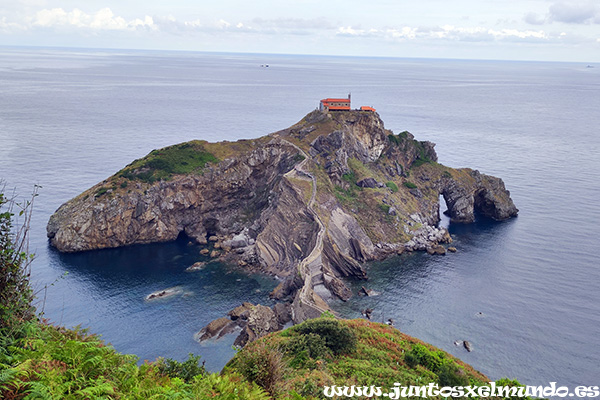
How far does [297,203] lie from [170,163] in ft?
104

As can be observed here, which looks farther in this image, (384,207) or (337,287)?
(384,207)

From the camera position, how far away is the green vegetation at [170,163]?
96.5 m

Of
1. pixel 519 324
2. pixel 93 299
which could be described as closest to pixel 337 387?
pixel 519 324

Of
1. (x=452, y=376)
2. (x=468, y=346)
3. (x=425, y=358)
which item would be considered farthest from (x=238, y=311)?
(x=452, y=376)

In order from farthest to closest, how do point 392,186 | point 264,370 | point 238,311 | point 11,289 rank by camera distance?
point 392,186, point 238,311, point 264,370, point 11,289

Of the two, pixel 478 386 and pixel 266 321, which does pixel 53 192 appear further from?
pixel 478 386

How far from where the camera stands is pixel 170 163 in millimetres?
101000

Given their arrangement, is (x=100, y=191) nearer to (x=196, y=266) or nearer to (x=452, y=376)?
(x=196, y=266)

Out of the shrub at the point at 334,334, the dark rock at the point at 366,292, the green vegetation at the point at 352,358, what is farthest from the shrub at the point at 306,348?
the dark rock at the point at 366,292

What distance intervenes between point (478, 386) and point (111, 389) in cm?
2888

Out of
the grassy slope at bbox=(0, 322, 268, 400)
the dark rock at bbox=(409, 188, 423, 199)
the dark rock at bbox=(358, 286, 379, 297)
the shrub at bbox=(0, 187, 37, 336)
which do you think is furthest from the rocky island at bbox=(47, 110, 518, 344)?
the shrub at bbox=(0, 187, 37, 336)

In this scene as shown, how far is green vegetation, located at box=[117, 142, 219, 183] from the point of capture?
9650cm

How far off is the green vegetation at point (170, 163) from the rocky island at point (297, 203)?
0.75 ft

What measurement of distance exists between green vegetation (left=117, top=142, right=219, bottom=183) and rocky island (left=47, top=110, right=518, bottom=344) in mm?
229
